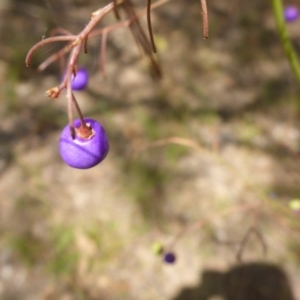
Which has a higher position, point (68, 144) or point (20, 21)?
point (68, 144)

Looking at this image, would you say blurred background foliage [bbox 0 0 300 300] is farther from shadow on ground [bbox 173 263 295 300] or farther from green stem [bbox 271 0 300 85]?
green stem [bbox 271 0 300 85]

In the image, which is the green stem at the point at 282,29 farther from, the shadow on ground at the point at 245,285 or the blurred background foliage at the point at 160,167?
the shadow on ground at the point at 245,285

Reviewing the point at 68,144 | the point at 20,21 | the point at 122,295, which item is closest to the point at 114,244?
the point at 122,295

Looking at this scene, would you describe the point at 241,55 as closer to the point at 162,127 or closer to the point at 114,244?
the point at 162,127

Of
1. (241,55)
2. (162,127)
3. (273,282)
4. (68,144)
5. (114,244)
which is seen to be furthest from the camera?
(241,55)

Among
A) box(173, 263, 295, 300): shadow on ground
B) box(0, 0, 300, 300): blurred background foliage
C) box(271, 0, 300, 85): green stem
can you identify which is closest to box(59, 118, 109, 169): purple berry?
box(271, 0, 300, 85): green stem

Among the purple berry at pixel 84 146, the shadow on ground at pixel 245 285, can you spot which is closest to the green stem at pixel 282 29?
the purple berry at pixel 84 146

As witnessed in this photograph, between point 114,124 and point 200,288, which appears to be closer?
point 200,288
